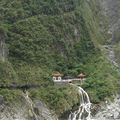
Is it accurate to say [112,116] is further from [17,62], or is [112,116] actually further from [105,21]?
[105,21]

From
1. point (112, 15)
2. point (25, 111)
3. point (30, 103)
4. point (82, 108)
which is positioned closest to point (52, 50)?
point (82, 108)

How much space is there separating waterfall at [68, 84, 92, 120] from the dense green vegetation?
0.87 metres

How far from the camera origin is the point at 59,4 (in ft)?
294

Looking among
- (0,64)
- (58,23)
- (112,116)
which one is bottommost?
(112,116)

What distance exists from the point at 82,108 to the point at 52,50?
15.7m

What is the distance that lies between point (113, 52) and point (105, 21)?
19516 millimetres

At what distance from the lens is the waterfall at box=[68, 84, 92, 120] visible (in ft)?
212

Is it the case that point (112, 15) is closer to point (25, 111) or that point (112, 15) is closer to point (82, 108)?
Answer: point (82, 108)

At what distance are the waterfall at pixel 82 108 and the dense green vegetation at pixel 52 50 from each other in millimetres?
866

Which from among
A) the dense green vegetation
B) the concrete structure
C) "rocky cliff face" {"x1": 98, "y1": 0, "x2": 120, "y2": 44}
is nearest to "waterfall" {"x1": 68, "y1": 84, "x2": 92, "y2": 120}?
the dense green vegetation

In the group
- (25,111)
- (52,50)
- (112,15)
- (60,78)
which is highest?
(112,15)

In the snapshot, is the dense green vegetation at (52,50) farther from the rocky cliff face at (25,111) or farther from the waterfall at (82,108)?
the rocky cliff face at (25,111)

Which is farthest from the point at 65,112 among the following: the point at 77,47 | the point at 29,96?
the point at 77,47

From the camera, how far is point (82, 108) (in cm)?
6638
